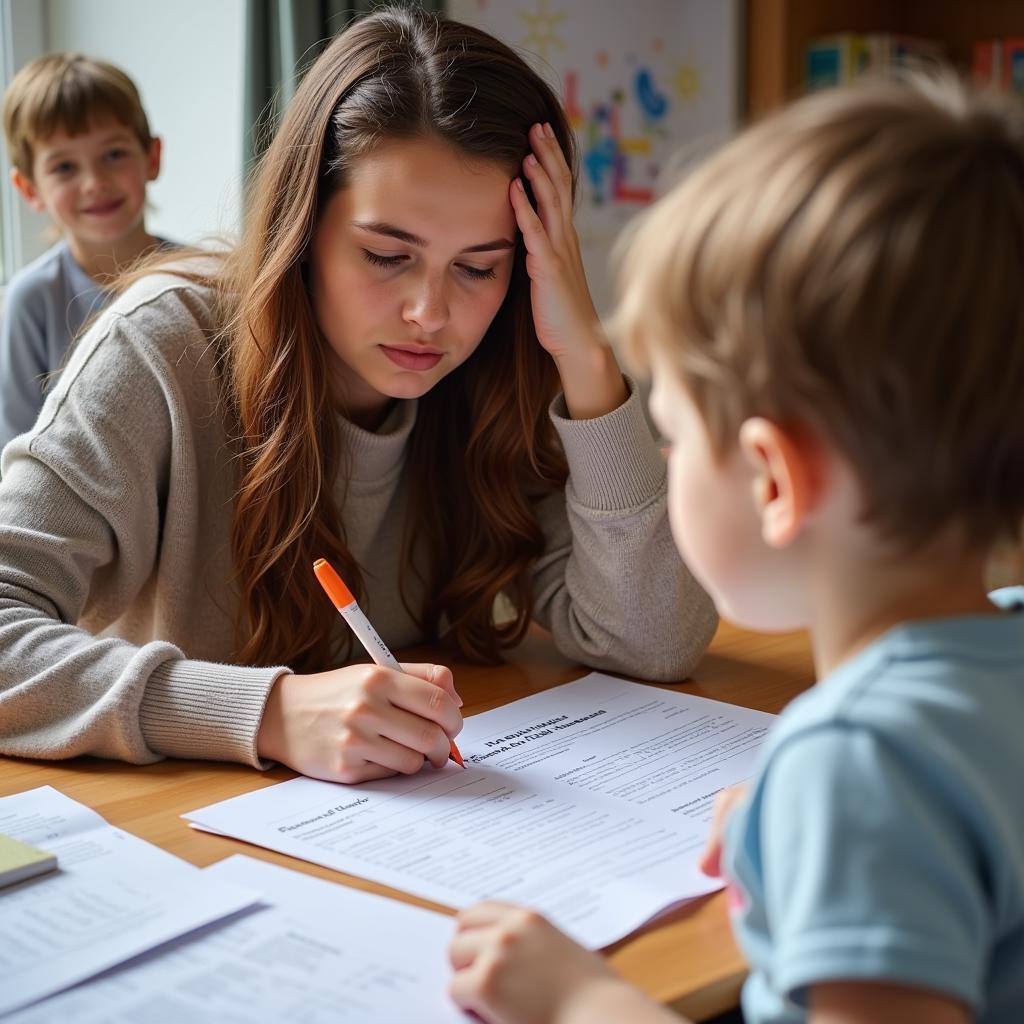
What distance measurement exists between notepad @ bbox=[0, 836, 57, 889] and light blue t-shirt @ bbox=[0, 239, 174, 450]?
1.76 meters

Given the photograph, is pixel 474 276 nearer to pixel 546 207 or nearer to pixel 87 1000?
pixel 546 207

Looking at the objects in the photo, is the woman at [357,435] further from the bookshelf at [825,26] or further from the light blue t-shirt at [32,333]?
the bookshelf at [825,26]

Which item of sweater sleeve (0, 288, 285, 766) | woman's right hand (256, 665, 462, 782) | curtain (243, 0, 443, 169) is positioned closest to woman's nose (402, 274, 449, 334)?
sweater sleeve (0, 288, 285, 766)

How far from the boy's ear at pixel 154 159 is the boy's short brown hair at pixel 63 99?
0.05 metres

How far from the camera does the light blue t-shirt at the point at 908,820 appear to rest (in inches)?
20.1

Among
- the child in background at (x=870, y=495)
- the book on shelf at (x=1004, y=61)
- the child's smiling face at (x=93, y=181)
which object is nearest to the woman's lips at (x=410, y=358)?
the child in background at (x=870, y=495)

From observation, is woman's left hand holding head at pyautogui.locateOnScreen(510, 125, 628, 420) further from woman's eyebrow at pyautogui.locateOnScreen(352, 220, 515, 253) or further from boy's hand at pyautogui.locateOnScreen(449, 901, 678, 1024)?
boy's hand at pyautogui.locateOnScreen(449, 901, 678, 1024)

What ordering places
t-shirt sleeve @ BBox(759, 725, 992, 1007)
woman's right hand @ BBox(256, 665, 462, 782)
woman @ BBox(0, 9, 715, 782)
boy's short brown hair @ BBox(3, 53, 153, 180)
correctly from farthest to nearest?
boy's short brown hair @ BBox(3, 53, 153, 180) → woman @ BBox(0, 9, 715, 782) → woman's right hand @ BBox(256, 665, 462, 782) → t-shirt sleeve @ BBox(759, 725, 992, 1007)

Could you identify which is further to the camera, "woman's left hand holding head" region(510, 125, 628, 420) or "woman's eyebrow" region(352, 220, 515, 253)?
"woman's left hand holding head" region(510, 125, 628, 420)

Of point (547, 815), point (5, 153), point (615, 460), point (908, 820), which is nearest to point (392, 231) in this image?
point (615, 460)

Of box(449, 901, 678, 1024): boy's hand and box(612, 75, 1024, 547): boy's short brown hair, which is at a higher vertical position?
box(612, 75, 1024, 547): boy's short brown hair

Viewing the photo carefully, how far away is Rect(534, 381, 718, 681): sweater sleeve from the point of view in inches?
51.3

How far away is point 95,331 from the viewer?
52.1 inches

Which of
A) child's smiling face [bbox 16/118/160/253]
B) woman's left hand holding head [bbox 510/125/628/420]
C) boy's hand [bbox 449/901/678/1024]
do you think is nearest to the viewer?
boy's hand [bbox 449/901/678/1024]
